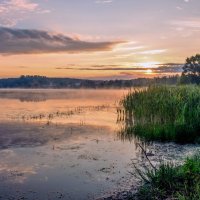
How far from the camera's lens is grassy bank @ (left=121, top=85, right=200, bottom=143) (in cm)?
1975

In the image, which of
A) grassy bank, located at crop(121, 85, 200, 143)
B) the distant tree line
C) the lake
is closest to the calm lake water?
the lake

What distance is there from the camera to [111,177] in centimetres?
1256

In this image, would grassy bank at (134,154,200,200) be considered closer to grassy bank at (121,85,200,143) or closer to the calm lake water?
the calm lake water

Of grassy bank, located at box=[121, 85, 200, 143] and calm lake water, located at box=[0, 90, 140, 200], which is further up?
grassy bank, located at box=[121, 85, 200, 143]

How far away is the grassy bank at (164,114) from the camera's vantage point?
19.8 m

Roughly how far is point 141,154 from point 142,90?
10.4 metres

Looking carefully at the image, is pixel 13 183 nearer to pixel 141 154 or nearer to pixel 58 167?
pixel 58 167

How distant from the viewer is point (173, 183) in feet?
31.3

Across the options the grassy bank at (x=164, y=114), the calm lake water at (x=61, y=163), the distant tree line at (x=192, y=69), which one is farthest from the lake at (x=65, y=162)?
the distant tree line at (x=192, y=69)

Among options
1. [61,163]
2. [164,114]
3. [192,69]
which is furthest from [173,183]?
[192,69]

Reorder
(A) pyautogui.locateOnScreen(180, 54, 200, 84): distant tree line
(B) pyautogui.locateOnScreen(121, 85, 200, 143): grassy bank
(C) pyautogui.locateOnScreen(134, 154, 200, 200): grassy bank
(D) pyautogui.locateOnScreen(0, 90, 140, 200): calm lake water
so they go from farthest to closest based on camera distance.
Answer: (A) pyautogui.locateOnScreen(180, 54, 200, 84): distant tree line → (B) pyautogui.locateOnScreen(121, 85, 200, 143): grassy bank → (D) pyautogui.locateOnScreen(0, 90, 140, 200): calm lake water → (C) pyautogui.locateOnScreen(134, 154, 200, 200): grassy bank

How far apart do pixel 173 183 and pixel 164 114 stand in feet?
42.9

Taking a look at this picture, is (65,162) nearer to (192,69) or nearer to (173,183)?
(173,183)

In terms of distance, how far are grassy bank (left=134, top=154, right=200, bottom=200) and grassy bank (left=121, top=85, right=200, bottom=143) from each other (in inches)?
367
